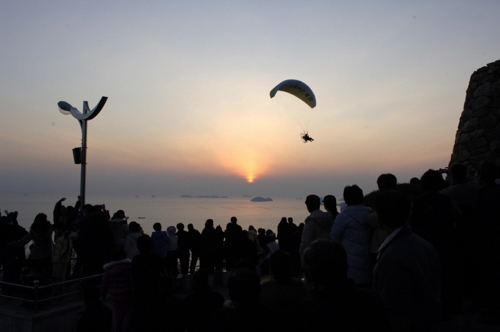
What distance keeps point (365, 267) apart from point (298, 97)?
1305 cm

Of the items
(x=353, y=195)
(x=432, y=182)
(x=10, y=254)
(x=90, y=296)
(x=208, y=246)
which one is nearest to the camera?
(x=432, y=182)

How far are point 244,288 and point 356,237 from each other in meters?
2.19

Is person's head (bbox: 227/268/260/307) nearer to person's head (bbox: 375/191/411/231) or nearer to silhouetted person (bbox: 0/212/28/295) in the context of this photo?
person's head (bbox: 375/191/411/231)

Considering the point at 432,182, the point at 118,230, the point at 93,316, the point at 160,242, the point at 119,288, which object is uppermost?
the point at 432,182

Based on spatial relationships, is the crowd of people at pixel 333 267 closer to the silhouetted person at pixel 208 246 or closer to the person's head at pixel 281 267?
the person's head at pixel 281 267

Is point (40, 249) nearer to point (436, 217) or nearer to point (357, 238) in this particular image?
point (357, 238)

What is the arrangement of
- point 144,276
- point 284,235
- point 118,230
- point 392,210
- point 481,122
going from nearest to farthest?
1. point 392,210
2. point 144,276
3. point 118,230
4. point 481,122
5. point 284,235

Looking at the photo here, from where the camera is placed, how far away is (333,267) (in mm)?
2225

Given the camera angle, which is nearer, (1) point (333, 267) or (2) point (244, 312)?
(1) point (333, 267)

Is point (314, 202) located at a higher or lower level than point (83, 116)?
lower

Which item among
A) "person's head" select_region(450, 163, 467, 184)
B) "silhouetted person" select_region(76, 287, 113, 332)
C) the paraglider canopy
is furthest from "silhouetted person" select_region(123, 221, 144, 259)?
the paraglider canopy

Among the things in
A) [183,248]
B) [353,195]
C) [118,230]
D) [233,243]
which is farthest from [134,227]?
[353,195]

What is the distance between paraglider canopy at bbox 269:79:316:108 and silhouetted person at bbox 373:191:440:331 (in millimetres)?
12348

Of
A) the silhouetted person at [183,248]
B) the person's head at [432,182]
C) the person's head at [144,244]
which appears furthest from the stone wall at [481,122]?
the person's head at [144,244]
